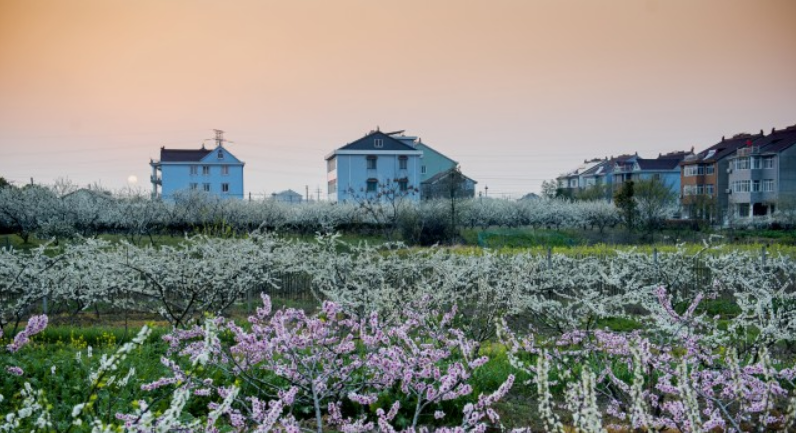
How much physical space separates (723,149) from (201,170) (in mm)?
48892

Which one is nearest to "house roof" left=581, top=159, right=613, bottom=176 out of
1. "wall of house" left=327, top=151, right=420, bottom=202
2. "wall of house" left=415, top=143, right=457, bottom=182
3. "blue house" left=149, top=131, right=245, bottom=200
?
"wall of house" left=415, top=143, right=457, bottom=182

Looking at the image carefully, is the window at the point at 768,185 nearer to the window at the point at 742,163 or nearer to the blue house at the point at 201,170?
the window at the point at 742,163

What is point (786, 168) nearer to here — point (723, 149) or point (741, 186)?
point (741, 186)

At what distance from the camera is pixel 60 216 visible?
28.7m

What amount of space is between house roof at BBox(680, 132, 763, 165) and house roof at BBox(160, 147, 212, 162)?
152 feet

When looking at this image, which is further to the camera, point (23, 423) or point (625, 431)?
point (625, 431)

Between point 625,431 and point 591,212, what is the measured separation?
39.3m

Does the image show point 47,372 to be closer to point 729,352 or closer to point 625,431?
point 625,431

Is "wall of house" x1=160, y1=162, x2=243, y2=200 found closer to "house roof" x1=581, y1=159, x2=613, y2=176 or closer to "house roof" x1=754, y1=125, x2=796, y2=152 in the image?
"house roof" x1=581, y1=159, x2=613, y2=176

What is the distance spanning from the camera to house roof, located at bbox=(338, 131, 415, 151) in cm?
5203

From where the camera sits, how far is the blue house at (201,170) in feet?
184

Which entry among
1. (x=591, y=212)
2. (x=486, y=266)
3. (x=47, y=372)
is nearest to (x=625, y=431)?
(x=47, y=372)

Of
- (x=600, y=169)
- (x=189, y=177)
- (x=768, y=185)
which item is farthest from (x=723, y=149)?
(x=189, y=177)

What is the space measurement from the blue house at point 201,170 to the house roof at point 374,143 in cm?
1187
